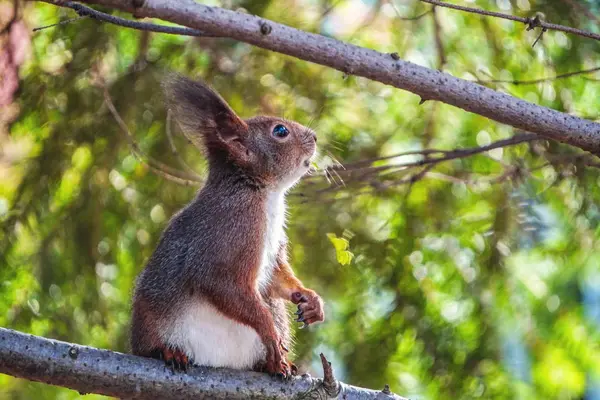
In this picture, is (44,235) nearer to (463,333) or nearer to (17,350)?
(17,350)

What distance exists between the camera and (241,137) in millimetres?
4422

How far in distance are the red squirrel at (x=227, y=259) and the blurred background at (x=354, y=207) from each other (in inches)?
16.4

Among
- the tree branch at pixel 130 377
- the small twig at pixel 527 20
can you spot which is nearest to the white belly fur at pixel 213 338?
the tree branch at pixel 130 377

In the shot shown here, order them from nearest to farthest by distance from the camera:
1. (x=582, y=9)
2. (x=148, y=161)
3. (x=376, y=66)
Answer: (x=376, y=66) → (x=582, y=9) → (x=148, y=161)

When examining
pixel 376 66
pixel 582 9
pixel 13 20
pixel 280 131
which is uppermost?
pixel 376 66

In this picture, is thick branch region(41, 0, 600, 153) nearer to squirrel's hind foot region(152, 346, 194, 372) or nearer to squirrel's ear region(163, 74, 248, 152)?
squirrel's ear region(163, 74, 248, 152)

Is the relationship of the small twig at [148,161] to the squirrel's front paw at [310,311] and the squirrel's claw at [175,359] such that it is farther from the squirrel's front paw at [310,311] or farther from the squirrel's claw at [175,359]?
the squirrel's claw at [175,359]

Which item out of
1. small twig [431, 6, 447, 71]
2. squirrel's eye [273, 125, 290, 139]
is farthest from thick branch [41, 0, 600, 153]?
small twig [431, 6, 447, 71]

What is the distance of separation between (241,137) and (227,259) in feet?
2.32

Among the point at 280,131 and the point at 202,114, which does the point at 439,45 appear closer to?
the point at 280,131

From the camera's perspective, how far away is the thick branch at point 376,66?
118 inches

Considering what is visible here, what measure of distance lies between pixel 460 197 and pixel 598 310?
1036 millimetres

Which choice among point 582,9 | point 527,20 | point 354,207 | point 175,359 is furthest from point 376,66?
point 354,207

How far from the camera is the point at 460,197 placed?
5789 millimetres
